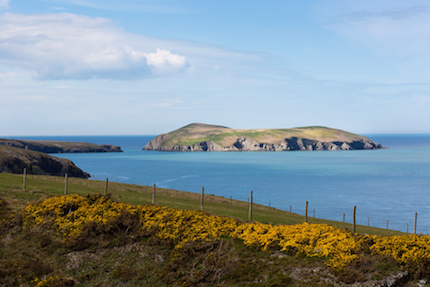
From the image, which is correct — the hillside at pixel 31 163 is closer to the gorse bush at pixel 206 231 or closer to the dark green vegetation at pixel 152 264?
the gorse bush at pixel 206 231

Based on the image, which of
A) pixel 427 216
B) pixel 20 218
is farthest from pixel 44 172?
pixel 427 216

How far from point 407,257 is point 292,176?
155m

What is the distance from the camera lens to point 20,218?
27.2 meters

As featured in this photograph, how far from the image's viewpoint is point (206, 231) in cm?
2348

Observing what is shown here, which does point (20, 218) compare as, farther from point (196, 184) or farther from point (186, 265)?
point (196, 184)

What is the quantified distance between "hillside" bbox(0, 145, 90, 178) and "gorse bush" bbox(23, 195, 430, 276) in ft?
265

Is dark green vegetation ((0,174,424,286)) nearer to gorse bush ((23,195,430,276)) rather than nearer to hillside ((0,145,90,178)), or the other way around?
gorse bush ((23,195,430,276))

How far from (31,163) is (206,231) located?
11080 centimetres

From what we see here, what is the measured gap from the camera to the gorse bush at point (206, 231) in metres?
19.6

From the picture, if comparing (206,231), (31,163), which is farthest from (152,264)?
(31,163)

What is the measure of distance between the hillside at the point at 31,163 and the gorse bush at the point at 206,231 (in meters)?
80.6

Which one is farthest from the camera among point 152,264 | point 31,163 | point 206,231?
point 31,163

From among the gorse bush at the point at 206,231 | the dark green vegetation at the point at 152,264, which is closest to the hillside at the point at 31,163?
the gorse bush at the point at 206,231

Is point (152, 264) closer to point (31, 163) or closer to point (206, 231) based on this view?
point (206, 231)
